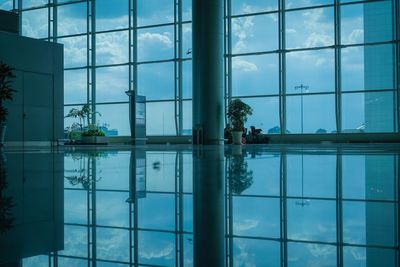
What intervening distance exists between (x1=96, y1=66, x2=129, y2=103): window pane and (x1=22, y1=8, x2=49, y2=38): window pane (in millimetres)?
4740

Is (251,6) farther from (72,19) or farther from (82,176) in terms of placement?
(82,176)

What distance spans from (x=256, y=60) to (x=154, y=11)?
6.12m

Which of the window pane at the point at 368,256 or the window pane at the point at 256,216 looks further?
the window pane at the point at 256,216

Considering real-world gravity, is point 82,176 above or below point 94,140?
below

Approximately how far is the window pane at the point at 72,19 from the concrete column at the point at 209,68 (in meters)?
10.7

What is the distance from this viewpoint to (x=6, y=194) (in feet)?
6.35

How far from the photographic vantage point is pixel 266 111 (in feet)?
68.9

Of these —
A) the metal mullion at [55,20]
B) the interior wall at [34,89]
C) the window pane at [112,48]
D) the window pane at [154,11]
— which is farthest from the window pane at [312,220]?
the metal mullion at [55,20]

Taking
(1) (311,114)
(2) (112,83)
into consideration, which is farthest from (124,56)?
(1) (311,114)

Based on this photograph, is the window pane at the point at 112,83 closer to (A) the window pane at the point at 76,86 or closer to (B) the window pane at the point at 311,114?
(A) the window pane at the point at 76,86

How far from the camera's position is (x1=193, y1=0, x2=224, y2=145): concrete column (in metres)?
15.8

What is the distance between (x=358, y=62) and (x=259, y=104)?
471cm

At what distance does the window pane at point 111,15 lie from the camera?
23828mm

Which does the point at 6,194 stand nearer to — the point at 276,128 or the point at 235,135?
the point at 235,135
